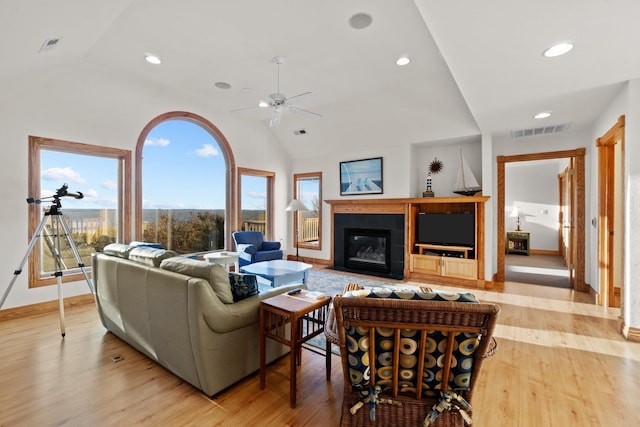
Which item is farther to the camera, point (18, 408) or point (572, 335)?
point (572, 335)

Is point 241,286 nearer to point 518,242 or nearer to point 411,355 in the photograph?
point 411,355

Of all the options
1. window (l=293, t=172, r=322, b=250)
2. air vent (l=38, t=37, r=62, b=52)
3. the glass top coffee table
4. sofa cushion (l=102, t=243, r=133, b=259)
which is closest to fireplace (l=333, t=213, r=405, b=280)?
window (l=293, t=172, r=322, b=250)

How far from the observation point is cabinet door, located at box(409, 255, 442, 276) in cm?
516

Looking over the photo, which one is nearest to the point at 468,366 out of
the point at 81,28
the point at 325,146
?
the point at 81,28

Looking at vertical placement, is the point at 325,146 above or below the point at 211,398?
above

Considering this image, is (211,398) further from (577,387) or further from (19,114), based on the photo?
(19,114)

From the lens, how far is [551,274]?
5.62 metres

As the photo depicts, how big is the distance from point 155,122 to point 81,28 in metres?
1.95

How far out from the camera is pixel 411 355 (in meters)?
1.42

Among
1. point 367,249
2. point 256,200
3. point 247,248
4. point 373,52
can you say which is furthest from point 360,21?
point 256,200

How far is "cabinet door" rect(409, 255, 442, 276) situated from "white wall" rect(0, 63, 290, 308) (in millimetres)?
4857

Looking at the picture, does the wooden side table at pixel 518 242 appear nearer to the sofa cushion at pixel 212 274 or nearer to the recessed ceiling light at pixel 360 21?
the recessed ceiling light at pixel 360 21

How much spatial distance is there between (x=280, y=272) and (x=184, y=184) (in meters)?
2.79

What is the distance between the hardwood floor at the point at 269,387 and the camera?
1771 mm
